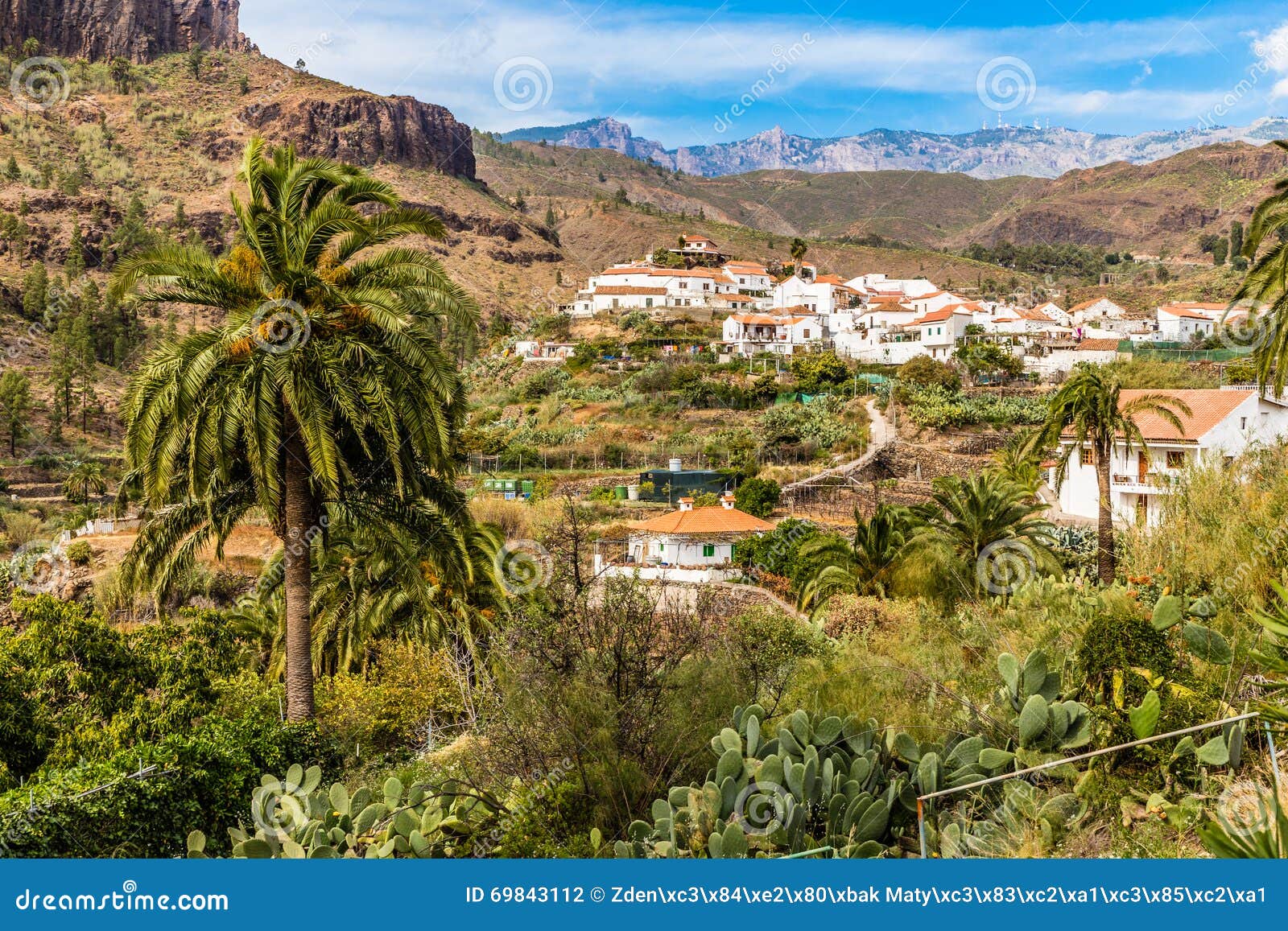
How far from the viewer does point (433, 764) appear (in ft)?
26.7

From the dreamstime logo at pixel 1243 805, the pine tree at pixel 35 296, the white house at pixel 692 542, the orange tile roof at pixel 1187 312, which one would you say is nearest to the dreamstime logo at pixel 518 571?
the white house at pixel 692 542

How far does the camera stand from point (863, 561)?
Result: 2011 centimetres

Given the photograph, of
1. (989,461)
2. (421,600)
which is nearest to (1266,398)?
(989,461)

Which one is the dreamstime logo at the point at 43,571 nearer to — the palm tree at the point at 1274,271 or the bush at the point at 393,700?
the bush at the point at 393,700

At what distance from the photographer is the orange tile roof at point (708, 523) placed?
2731 centimetres

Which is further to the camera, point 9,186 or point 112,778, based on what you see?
point 9,186

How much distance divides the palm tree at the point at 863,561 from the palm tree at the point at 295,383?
10890 millimetres

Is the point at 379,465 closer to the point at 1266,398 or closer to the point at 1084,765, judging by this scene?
the point at 1084,765

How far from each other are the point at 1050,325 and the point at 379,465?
62.1 m

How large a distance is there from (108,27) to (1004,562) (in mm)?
138493

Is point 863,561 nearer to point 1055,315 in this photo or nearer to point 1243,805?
point 1243,805

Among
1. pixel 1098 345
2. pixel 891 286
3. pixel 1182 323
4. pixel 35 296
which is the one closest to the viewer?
pixel 1098 345

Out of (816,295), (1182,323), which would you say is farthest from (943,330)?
(1182,323)

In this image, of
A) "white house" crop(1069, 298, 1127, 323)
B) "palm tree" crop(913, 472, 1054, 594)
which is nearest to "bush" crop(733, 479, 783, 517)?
"palm tree" crop(913, 472, 1054, 594)
